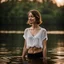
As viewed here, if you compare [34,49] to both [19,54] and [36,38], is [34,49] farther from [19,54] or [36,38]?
[19,54]

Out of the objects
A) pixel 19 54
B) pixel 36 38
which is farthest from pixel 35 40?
pixel 19 54

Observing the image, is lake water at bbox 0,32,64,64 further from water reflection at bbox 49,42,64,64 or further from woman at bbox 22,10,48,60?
woman at bbox 22,10,48,60

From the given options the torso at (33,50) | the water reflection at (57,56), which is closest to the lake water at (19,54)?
the water reflection at (57,56)

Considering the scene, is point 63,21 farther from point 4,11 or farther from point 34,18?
point 34,18

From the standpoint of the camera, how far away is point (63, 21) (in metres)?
64.2

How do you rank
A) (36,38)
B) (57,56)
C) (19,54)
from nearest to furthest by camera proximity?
(36,38), (57,56), (19,54)

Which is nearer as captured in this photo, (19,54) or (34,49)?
(34,49)

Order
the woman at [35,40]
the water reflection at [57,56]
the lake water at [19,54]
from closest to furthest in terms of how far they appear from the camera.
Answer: the woman at [35,40]
the lake water at [19,54]
the water reflection at [57,56]

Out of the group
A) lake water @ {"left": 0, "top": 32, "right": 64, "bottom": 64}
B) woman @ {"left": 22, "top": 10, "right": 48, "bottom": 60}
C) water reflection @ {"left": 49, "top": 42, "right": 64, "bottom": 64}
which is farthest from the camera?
water reflection @ {"left": 49, "top": 42, "right": 64, "bottom": 64}

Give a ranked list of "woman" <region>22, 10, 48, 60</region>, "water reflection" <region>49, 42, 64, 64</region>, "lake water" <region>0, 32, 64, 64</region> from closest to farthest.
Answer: "woman" <region>22, 10, 48, 60</region> < "lake water" <region>0, 32, 64, 64</region> < "water reflection" <region>49, 42, 64, 64</region>

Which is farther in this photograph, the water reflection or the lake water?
the water reflection

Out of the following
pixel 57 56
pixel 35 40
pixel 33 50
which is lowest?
pixel 57 56

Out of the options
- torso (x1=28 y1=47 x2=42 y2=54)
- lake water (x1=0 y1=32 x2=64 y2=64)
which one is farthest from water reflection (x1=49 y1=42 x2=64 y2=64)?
torso (x1=28 y1=47 x2=42 y2=54)

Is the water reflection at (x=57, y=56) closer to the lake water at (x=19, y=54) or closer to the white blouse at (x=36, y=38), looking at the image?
the lake water at (x=19, y=54)
